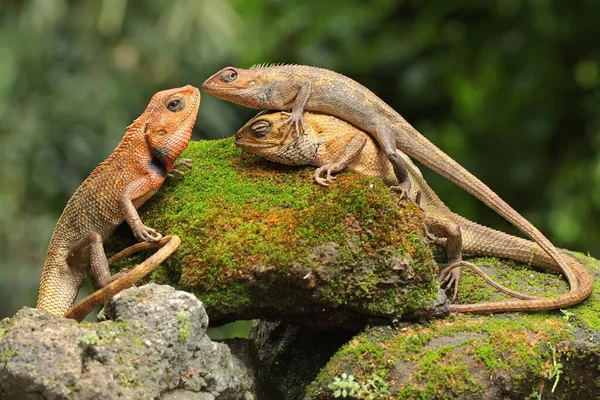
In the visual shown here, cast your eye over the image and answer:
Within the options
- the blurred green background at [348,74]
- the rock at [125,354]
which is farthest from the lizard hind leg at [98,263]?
the blurred green background at [348,74]

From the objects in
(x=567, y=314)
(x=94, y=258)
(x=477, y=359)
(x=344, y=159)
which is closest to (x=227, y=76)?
(x=344, y=159)

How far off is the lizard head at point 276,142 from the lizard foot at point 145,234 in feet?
2.97

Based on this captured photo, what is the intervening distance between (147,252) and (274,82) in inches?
62.5

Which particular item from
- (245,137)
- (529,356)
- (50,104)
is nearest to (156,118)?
(245,137)

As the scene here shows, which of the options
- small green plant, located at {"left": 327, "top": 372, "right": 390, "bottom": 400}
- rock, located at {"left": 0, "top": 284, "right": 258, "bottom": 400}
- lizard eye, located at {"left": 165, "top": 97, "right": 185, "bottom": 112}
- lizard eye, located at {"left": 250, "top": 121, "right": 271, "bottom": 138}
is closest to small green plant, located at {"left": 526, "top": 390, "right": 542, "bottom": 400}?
small green plant, located at {"left": 327, "top": 372, "right": 390, "bottom": 400}

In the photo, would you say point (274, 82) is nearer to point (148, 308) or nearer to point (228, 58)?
point (148, 308)

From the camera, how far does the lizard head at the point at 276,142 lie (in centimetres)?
536

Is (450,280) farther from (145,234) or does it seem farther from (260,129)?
(145,234)

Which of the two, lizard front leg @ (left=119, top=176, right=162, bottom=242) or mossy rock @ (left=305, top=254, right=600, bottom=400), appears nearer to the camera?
mossy rock @ (left=305, top=254, right=600, bottom=400)

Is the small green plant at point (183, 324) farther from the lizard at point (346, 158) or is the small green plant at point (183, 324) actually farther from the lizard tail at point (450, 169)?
the lizard tail at point (450, 169)

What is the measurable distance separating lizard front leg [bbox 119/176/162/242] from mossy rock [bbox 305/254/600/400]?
144 centimetres

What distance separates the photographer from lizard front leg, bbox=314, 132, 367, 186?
517cm

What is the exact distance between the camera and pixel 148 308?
428 centimetres

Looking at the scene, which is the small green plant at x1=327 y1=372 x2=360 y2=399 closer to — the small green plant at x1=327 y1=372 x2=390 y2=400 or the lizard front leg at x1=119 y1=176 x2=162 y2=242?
the small green plant at x1=327 y1=372 x2=390 y2=400
